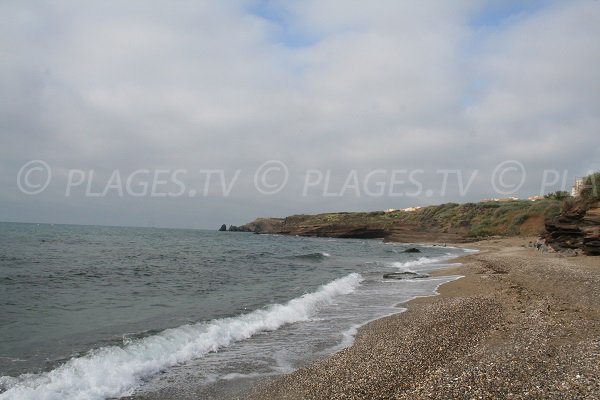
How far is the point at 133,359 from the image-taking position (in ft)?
27.5

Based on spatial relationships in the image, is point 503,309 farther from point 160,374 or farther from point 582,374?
point 160,374

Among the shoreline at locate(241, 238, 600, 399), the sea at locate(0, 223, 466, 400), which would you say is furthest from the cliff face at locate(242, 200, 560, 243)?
the shoreline at locate(241, 238, 600, 399)

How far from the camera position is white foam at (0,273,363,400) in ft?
22.5

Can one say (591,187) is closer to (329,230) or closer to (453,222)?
(453,222)

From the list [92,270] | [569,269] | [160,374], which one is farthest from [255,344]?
[92,270]

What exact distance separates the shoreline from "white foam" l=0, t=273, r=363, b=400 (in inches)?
101

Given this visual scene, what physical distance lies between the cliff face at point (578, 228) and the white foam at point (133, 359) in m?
19.3

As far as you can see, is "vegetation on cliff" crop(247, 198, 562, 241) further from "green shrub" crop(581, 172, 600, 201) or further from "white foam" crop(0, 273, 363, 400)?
"white foam" crop(0, 273, 363, 400)

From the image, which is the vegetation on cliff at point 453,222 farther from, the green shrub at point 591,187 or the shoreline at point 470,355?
the shoreline at point 470,355

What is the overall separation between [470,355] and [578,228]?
2349 cm

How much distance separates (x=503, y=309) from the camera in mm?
11586

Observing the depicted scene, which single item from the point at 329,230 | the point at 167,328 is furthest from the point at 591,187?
the point at 329,230

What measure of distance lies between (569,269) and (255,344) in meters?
15.3

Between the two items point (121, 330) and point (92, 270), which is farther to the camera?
point (92, 270)
